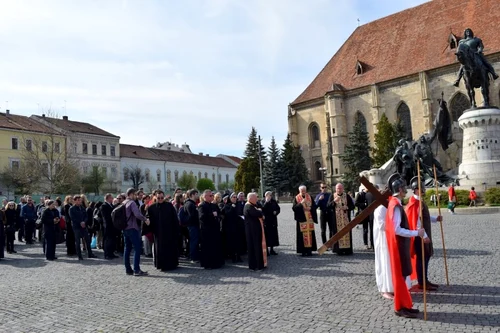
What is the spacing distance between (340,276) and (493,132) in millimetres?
18961

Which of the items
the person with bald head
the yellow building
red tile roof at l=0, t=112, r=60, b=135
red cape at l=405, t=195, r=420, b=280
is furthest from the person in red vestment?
red tile roof at l=0, t=112, r=60, b=135

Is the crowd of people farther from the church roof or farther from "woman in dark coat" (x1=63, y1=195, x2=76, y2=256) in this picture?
the church roof

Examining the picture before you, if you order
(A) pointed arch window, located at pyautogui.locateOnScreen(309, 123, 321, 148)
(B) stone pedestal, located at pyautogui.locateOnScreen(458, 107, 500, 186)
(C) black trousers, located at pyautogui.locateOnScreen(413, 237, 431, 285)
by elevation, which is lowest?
(C) black trousers, located at pyautogui.locateOnScreen(413, 237, 431, 285)

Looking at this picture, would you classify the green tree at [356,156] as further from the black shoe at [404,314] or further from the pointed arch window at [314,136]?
the black shoe at [404,314]

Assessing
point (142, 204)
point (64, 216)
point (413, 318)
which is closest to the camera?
point (413, 318)

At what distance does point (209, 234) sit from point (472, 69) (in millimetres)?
20213

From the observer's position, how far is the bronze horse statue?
23656 millimetres

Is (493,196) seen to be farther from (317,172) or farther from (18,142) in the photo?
(18,142)

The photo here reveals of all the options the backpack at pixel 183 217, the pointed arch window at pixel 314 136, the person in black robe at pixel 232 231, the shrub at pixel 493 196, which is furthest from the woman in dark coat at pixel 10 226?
the pointed arch window at pixel 314 136

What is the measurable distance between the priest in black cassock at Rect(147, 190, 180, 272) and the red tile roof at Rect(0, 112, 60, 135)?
150 ft

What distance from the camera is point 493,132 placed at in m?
23.3

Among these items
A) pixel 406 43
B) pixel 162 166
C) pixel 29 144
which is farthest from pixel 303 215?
pixel 162 166

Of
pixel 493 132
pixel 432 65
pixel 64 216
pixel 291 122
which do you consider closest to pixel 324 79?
pixel 291 122

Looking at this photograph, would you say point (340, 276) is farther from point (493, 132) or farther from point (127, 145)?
point (127, 145)
